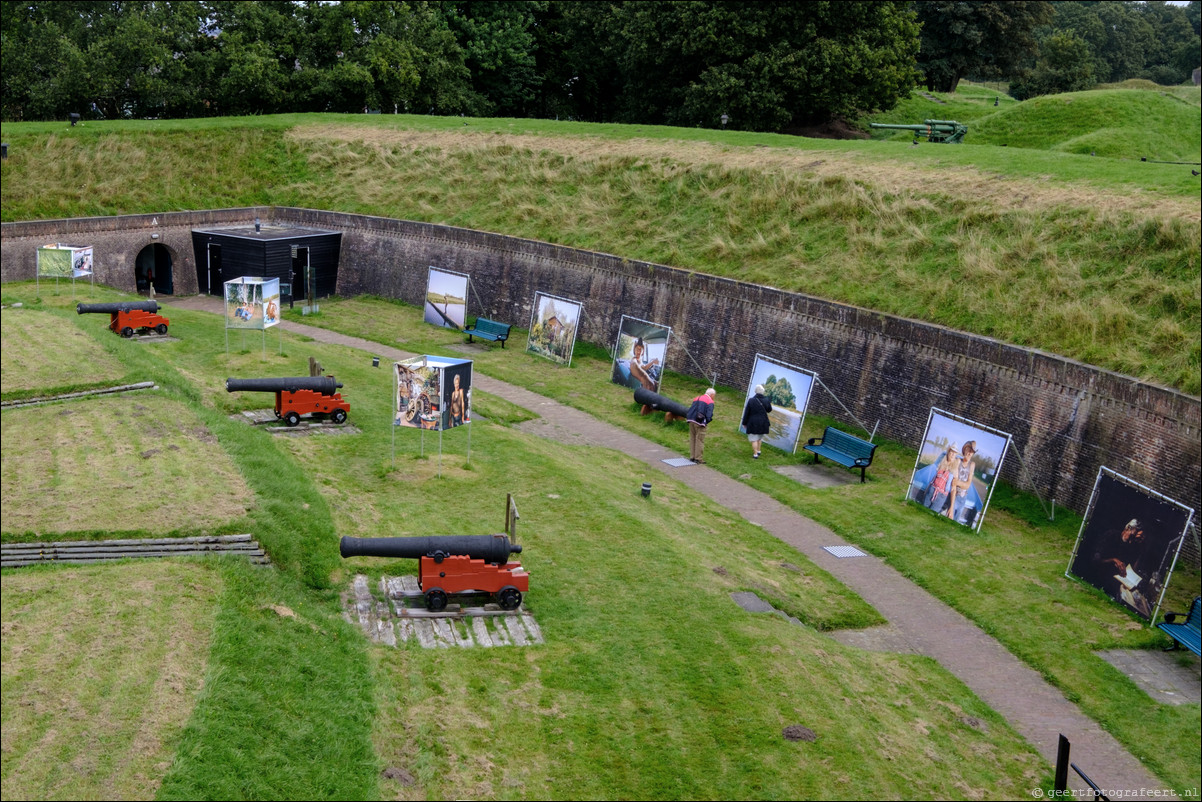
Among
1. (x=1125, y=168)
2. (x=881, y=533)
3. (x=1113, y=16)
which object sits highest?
(x=1113, y=16)

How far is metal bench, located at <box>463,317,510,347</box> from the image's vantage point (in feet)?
114

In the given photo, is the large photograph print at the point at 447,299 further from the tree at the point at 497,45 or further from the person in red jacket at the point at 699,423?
the tree at the point at 497,45

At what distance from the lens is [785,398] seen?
1030 inches

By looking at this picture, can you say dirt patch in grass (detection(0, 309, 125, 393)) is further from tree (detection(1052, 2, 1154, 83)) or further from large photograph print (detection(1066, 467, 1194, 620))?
tree (detection(1052, 2, 1154, 83))

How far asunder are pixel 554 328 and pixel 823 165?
417 inches

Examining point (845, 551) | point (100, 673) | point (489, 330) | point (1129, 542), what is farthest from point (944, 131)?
point (100, 673)

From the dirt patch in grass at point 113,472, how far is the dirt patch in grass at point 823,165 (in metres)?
21.4

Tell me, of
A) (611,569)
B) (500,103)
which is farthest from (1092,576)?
(500,103)

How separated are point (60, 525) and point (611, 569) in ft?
27.4

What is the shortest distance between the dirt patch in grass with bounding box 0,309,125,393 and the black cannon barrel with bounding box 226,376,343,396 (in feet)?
8.22

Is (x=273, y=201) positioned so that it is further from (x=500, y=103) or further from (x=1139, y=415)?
(x=1139, y=415)

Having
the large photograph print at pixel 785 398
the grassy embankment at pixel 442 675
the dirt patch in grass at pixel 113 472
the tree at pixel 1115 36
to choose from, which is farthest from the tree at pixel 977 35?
the dirt patch in grass at pixel 113 472

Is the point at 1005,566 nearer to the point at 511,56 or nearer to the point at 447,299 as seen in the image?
the point at 447,299

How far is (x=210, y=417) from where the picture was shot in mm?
20719
